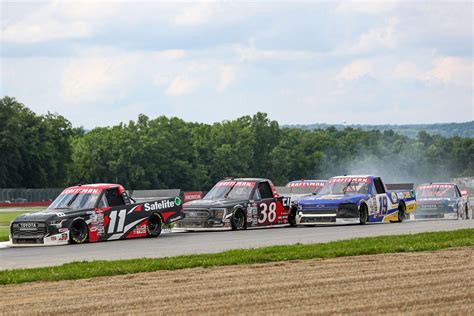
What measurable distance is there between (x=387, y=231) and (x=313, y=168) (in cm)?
14580

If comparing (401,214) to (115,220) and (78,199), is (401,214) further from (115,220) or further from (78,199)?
(78,199)

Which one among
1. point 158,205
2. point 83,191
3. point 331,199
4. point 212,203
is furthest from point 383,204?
point 83,191

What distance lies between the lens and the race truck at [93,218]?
25094 millimetres

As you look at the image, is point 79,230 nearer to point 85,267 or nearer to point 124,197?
point 124,197

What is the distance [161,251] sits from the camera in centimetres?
2233

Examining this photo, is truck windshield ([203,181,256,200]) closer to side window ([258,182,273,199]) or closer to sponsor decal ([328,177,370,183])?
side window ([258,182,273,199])

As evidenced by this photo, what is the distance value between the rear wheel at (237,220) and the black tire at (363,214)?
140 inches

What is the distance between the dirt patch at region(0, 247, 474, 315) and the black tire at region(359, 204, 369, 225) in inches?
537

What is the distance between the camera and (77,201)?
1042 inches

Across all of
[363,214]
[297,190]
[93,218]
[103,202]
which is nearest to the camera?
[93,218]

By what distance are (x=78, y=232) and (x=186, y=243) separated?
8.91ft

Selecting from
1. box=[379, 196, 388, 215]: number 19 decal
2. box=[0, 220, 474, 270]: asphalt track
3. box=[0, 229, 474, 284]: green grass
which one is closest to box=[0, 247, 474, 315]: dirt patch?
box=[0, 229, 474, 284]: green grass

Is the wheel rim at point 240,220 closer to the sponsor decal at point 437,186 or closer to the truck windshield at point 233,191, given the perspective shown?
the truck windshield at point 233,191

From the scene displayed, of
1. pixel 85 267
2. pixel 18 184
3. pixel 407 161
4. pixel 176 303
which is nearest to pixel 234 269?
pixel 85 267
